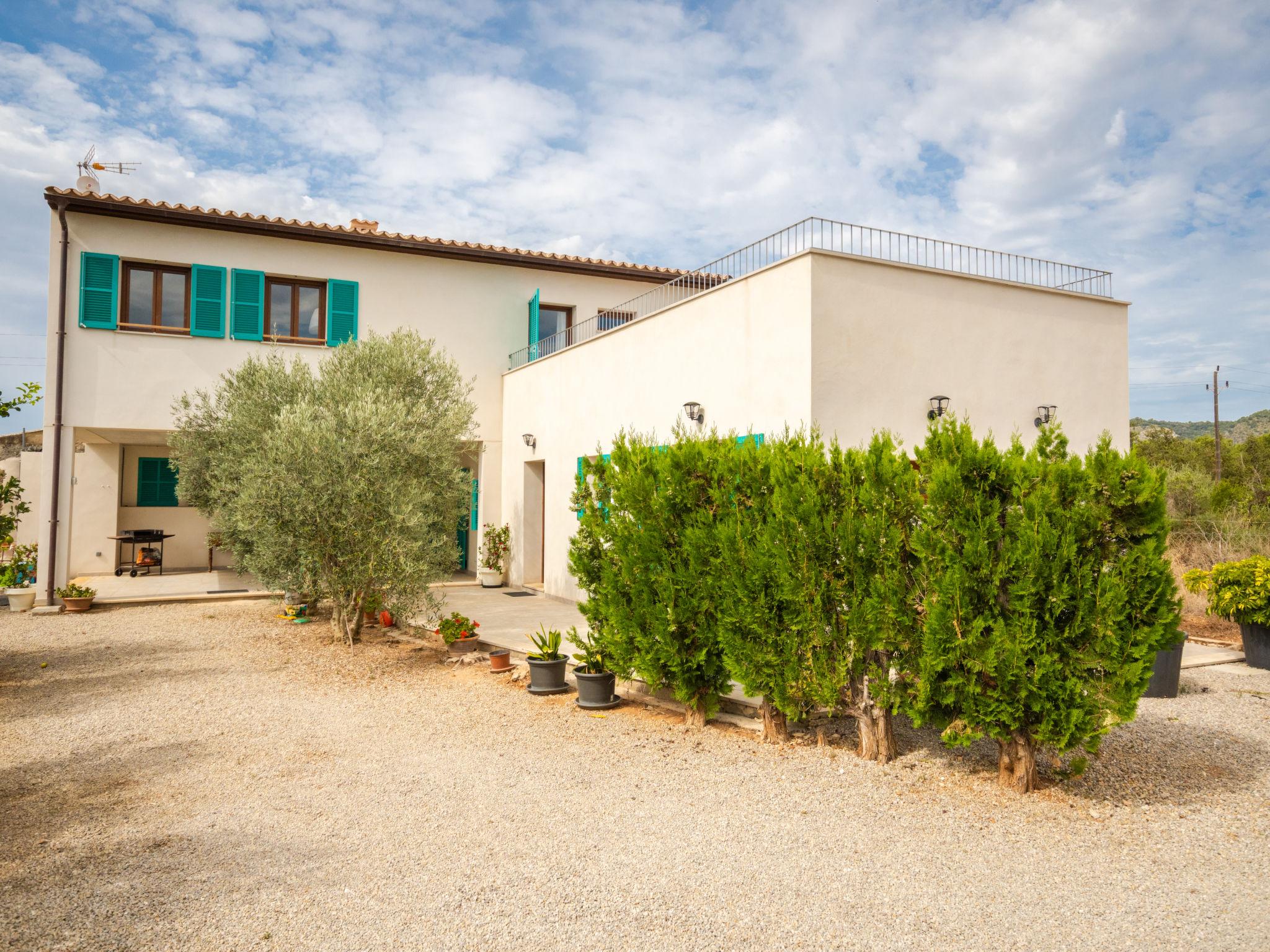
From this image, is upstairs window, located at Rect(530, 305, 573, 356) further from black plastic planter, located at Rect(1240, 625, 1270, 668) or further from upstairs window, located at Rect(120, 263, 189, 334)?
black plastic planter, located at Rect(1240, 625, 1270, 668)

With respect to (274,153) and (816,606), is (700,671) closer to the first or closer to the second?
(816,606)

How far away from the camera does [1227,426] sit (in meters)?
61.3

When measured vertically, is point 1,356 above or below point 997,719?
above

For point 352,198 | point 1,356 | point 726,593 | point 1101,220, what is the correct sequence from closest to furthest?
1. point 726,593
2. point 1101,220
3. point 352,198
4. point 1,356

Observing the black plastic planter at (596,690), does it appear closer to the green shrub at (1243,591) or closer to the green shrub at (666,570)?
the green shrub at (666,570)

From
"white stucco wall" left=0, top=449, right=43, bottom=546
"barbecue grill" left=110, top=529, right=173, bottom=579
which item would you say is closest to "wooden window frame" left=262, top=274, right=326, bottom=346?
"barbecue grill" left=110, top=529, right=173, bottom=579

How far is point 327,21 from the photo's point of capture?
906 centimetres

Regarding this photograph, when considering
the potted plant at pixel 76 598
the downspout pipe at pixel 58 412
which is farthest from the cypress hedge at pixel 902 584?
the downspout pipe at pixel 58 412

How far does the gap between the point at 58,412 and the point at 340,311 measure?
462 cm

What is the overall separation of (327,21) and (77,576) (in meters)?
12.6

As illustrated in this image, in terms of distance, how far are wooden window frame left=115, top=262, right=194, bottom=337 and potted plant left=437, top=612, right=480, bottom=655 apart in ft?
26.7

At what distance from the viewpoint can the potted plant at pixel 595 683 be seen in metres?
6.20

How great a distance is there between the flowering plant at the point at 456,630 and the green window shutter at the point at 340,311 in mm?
7242

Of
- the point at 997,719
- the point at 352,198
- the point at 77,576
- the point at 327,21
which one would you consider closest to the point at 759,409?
the point at 997,719
